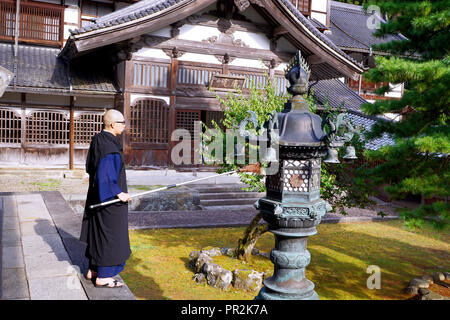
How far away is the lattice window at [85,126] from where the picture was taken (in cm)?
1577

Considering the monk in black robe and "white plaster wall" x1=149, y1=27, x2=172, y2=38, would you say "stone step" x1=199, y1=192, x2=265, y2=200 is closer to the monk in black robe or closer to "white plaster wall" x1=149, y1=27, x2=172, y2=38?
"white plaster wall" x1=149, y1=27, x2=172, y2=38

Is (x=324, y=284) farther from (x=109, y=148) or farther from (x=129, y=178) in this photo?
(x=129, y=178)

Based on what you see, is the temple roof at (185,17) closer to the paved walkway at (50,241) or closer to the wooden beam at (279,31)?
the wooden beam at (279,31)

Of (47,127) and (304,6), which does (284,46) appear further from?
(47,127)

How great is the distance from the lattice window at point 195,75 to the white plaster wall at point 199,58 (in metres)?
0.30

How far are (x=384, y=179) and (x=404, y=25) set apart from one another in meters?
2.40

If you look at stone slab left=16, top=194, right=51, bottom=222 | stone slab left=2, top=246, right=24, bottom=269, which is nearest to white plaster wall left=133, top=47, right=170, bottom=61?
stone slab left=16, top=194, right=51, bottom=222

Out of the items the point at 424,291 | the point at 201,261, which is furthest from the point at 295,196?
the point at 424,291

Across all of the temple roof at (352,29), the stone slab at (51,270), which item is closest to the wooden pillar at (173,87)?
the stone slab at (51,270)

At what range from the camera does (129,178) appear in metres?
13.2

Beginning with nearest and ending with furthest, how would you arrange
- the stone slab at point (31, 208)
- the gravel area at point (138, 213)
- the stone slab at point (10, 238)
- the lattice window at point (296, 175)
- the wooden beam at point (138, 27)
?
the lattice window at point (296, 175) → the stone slab at point (10, 238) → the stone slab at point (31, 208) → the gravel area at point (138, 213) → the wooden beam at point (138, 27)

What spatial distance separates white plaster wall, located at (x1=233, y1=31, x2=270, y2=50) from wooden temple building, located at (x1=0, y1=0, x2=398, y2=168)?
0.04 meters

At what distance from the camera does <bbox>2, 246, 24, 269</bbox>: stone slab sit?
5324mm

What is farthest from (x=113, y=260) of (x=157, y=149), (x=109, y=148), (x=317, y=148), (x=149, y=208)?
(x=157, y=149)
